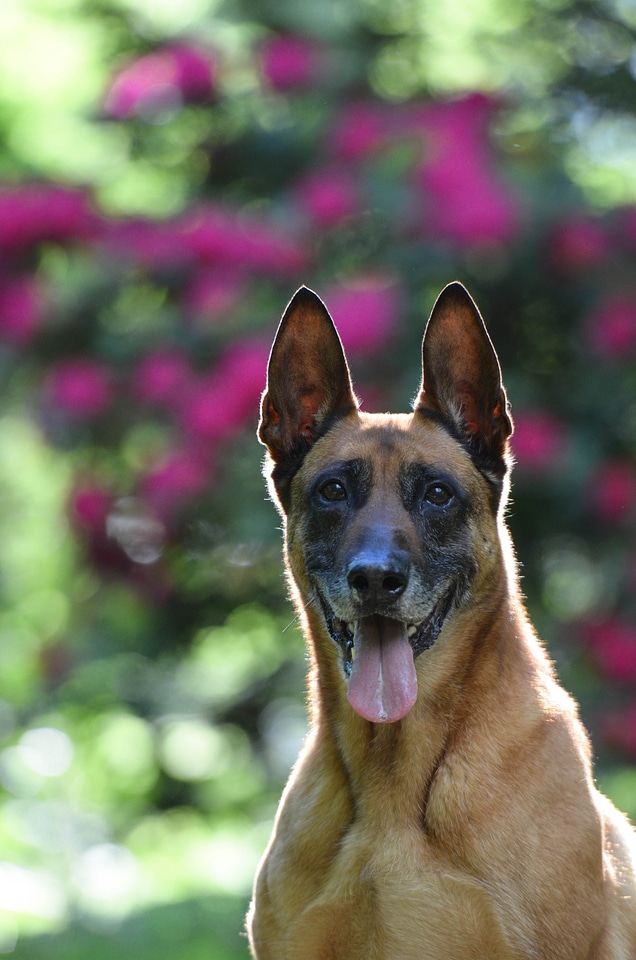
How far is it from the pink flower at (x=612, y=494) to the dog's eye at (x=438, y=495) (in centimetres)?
368

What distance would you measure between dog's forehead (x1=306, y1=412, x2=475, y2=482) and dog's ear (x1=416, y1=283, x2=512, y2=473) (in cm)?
6

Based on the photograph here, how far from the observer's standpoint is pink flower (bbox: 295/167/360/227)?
795cm

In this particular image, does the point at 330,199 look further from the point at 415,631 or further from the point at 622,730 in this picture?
the point at 415,631

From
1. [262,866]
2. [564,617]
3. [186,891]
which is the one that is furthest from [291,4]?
[262,866]

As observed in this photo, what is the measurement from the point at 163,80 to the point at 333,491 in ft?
19.1

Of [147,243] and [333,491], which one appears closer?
[333,491]

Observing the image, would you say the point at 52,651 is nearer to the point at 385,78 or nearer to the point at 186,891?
the point at 186,891

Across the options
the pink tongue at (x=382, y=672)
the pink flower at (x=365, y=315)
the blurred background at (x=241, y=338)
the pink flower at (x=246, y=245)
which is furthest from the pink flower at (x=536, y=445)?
the pink tongue at (x=382, y=672)

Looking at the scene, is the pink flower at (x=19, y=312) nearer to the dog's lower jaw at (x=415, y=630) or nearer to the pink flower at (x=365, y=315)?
the pink flower at (x=365, y=315)

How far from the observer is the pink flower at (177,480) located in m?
7.20

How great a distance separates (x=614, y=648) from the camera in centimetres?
717

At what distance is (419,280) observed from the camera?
7.96 metres

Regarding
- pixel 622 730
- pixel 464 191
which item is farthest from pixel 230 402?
pixel 622 730

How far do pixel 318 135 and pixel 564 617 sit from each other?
3738 millimetres
